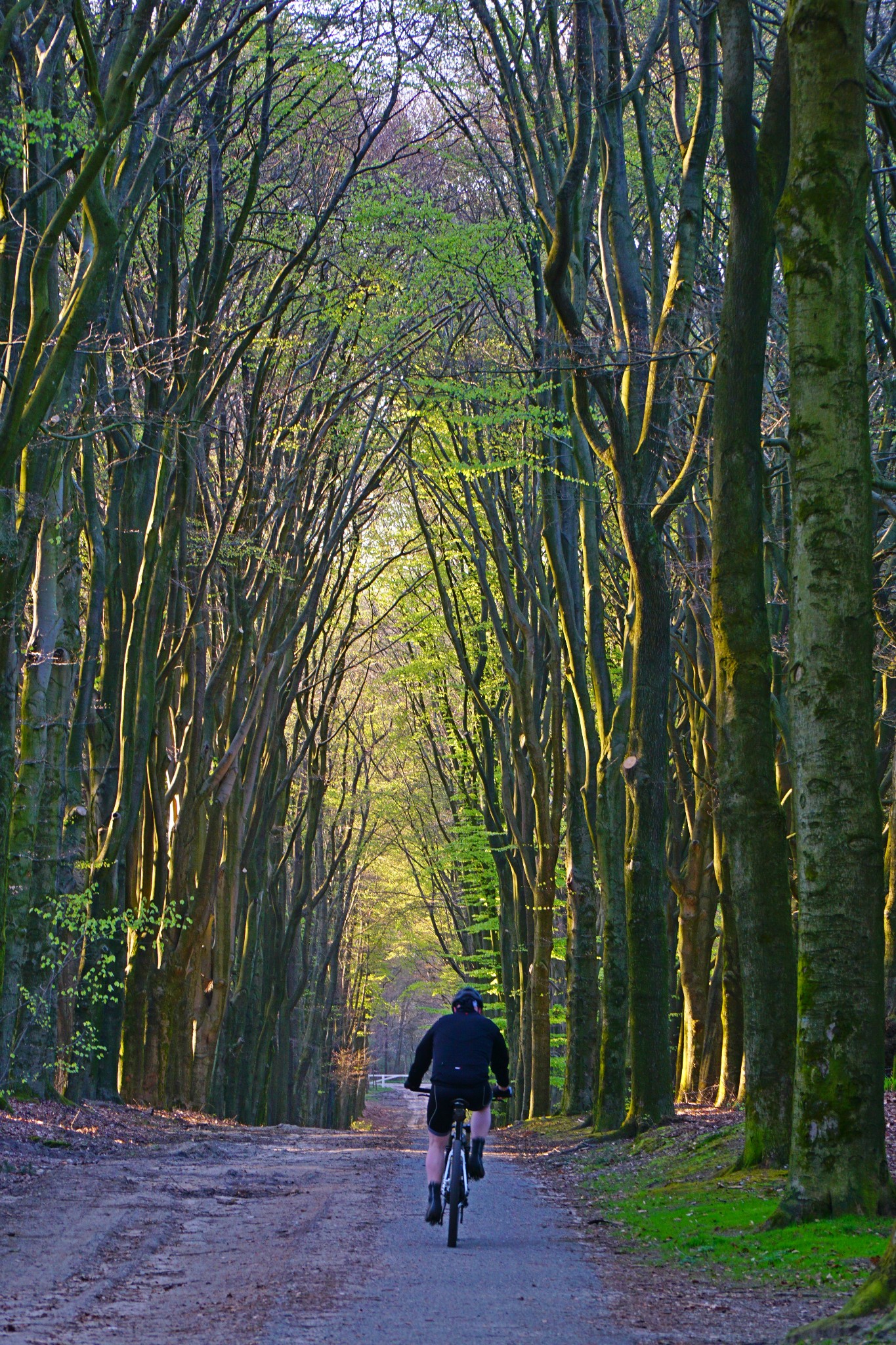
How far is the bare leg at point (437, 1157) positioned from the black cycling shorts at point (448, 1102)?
0.15ft

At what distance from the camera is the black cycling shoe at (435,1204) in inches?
334

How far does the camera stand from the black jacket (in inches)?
353

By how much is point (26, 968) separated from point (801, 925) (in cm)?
1013

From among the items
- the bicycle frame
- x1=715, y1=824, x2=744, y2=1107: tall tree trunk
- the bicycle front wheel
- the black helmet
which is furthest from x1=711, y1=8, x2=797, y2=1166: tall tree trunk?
x1=715, y1=824, x2=744, y2=1107: tall tree trunk

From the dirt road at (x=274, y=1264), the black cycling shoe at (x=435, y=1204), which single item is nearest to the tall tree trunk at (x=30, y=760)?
the dirt road at (x=274, y=1264)

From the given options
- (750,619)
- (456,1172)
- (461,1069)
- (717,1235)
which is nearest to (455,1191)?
(456,1172)

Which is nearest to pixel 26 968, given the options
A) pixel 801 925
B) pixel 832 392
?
pixel 801 925

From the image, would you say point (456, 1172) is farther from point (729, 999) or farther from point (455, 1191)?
point (729, 999)

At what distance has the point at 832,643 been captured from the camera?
24.9ft

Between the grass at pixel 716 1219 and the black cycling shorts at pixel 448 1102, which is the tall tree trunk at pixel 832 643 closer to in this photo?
the grass at pixel 716 1219

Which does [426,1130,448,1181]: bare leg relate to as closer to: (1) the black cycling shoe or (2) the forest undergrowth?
(1) the black cycling shoe

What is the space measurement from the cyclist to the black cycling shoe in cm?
5

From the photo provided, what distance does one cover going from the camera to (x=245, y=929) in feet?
79.8

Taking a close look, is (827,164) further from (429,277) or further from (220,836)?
(220,836)
